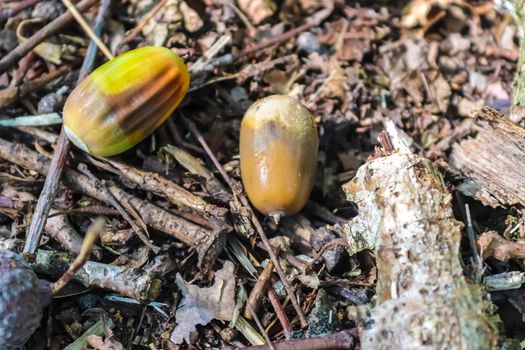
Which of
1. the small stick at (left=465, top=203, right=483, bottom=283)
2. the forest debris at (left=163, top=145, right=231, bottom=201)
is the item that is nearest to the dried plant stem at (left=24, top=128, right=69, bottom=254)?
the forest debris at (left=163, top=145, right=231, bottom=201)

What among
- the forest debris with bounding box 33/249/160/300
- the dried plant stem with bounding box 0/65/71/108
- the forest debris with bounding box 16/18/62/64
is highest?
the forest debris with bounding box 16/18/62/64

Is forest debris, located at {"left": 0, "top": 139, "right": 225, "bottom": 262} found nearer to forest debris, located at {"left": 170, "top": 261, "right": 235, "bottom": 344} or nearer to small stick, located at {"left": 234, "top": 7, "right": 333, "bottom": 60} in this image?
forest debris, located at {"left": 170, "top": 261, "right": 235, "bottom": 344}

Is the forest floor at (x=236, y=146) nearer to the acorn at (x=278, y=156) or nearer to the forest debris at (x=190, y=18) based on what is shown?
the forest debris at (x=190, y=18)

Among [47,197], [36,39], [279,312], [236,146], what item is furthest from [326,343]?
[36,39]

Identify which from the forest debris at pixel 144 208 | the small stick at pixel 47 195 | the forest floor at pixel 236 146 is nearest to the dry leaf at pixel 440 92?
the forest floor at pixel 236 146

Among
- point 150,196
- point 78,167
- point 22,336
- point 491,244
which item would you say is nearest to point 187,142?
point 150,196

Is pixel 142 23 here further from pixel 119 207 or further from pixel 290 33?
pixel 119 207
